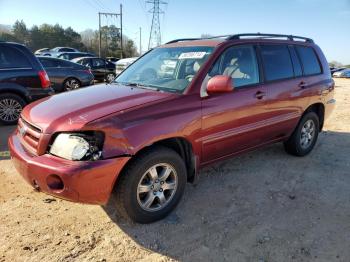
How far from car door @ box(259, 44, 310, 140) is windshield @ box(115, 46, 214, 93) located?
41.4 inches

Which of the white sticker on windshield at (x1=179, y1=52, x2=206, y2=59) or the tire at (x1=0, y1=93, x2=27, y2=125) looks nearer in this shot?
the white sticker on windshield at (x1=179, y1=52, x2=206, y2=59)

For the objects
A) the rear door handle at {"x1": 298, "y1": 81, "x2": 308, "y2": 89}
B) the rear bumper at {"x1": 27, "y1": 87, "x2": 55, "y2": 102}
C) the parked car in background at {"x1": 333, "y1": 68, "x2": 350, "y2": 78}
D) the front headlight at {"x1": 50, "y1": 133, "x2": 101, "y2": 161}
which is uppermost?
the rear door handle at {"x1": 298, "y1": 81, "x2": 308, "y2": 89}

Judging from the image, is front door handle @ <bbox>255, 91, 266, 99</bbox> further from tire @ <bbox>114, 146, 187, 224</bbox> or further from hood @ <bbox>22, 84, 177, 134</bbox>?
tire @ <bbox>114, 146, 187, 224</bbox>

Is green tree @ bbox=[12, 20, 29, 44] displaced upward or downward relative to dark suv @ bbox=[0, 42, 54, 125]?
upward

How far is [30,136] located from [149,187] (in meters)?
1.25

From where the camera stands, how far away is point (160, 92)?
3635 millimetres

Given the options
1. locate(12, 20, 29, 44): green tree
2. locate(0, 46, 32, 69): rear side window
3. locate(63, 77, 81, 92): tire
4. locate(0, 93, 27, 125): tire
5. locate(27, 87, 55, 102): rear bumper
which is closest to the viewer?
locate(0, 46, 32, 69): rear side window

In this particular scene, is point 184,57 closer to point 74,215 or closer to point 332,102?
point 74,215

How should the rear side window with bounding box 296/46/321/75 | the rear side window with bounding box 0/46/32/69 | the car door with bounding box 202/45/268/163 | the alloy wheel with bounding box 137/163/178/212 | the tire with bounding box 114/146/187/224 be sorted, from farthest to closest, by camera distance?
the rear side window with bounding box 0/46/32/69 < the rear side window with bounding box 296/46/321/75 < the car door with bounding box 202/45/268/163 < the alloy wheel with bounding box 137/163/178/212 < the tire with bounding box 114/146/187/224

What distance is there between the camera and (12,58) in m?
7.05

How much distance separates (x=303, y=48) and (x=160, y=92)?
3006mm

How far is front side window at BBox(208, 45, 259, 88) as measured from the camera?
155 inches

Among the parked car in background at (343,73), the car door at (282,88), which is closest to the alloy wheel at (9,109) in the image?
the car door at (282,88)

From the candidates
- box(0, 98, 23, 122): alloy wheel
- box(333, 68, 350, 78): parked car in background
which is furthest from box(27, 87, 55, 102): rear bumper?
box(333, 68, 350, 78): parked car in background
